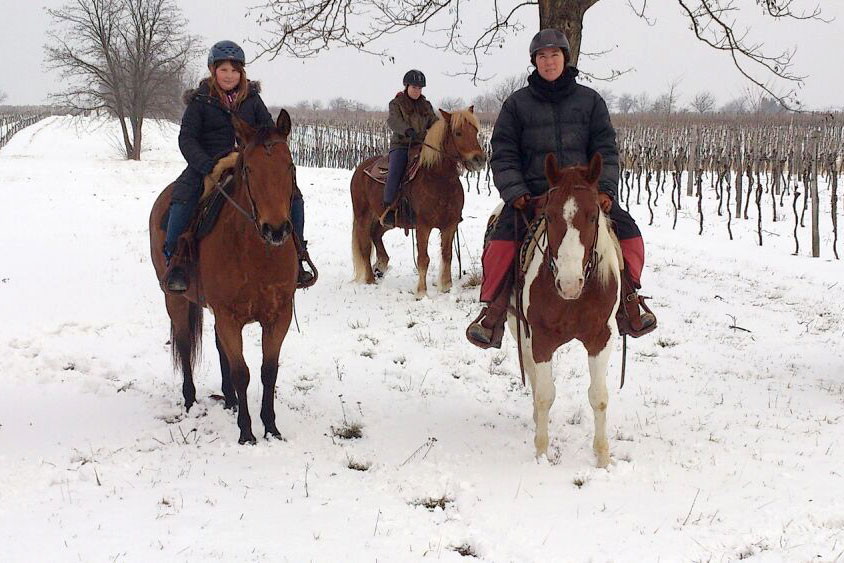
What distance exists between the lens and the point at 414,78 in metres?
7.81

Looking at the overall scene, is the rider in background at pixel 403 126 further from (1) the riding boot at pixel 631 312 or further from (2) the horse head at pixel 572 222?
(2) the horse head at pixel 572 222

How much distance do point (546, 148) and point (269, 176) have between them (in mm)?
1918

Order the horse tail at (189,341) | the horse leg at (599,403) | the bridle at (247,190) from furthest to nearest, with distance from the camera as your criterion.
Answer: the horse tail at (189,341) → the horse leg at (599,403) → the bridle at (247,190)

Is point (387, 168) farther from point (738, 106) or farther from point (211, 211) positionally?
point (738, 106)

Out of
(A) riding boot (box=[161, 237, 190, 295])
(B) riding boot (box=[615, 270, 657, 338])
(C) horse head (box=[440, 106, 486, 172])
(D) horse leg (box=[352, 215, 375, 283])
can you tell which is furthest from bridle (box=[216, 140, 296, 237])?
(D) horse leg (box=[352, 215, 375, 283])

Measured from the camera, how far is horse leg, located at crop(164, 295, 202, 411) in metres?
4.93

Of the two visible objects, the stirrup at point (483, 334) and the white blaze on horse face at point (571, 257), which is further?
the stirrup at point (483, 334)

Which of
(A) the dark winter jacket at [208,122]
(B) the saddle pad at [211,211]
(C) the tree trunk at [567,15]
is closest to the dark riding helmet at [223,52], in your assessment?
(A) the dark winter jacket at [208,122]

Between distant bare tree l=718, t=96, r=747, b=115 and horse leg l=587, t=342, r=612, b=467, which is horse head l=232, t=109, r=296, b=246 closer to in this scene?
horse leg l=587, t=342, r=612, b=467

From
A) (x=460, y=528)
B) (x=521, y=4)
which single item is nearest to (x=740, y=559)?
(x=460, y=528)

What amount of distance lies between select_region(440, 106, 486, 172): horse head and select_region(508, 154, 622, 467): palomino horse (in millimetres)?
3528

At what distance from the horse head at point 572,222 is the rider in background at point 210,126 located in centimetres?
196

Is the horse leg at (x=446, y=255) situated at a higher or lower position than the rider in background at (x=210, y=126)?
lower

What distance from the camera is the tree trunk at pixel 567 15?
24.1ft
